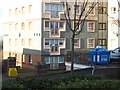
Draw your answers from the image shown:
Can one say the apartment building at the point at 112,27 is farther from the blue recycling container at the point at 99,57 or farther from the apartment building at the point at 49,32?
the blue recycling container at the point at 99,57

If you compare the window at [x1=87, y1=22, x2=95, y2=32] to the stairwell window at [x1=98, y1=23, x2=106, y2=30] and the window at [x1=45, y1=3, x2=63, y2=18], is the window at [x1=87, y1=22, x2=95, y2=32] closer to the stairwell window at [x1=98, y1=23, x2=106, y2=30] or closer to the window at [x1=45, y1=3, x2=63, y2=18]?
the stairwell window at [x1=98, y1=23, x2=106, y2=30]

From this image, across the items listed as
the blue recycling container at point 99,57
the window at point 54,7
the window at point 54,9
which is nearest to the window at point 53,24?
the window at point 54,9

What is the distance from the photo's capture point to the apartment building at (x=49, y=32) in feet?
108

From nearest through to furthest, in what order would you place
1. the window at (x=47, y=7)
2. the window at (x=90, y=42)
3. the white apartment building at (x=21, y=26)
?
the window at (x=47, y=7) < the white apartment building at (x=21, y=26) < the window at (x=90, y=42)

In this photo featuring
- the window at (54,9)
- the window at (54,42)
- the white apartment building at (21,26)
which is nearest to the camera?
the window at (54,9)

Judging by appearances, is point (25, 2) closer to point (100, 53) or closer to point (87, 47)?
point (87, 47)

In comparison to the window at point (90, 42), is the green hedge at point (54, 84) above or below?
below

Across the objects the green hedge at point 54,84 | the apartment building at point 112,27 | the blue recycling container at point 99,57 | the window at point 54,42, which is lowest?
the green hedge at point 54,84

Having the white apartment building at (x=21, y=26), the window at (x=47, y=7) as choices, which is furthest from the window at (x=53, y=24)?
the window at (x=47, y=7)

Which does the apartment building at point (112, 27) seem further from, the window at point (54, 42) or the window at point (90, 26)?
the window at point (54, 42)

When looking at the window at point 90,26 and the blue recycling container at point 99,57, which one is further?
the window at point 90,26

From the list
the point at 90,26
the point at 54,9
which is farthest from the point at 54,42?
the point at 90,26

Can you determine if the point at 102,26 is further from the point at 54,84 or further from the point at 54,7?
the point at 54,84

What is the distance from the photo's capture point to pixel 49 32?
33344 millimetres
